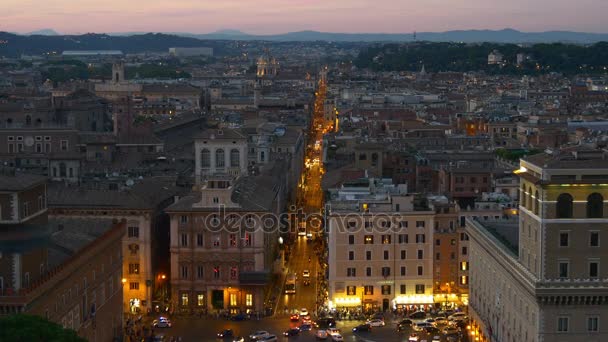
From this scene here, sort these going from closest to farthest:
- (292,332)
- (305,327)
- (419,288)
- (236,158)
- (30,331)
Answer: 1. (30,331)
2. (292,332)
3. (305,327)
4. (419,288)
5. (236,158)

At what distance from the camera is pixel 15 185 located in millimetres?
34625

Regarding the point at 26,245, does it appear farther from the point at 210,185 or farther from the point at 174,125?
the point at 174,125

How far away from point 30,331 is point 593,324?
16.9 m

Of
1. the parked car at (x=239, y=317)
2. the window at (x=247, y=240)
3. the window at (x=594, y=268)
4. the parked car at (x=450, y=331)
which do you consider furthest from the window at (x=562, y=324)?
the window at (x=247, y=240)

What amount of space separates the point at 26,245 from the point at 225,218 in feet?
A: 47.1

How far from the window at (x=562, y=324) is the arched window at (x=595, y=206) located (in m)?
3.21

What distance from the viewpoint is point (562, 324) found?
3572 cm

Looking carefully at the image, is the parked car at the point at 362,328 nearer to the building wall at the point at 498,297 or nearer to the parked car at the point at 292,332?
the parked car at the point at 292,332

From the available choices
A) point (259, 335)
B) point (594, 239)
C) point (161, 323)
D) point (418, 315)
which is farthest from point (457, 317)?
point (594, 239)

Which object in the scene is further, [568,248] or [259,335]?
[259,335]

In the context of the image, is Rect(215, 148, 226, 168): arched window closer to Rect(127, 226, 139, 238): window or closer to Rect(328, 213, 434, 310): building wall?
Rect(127, 226, 139, 238): window

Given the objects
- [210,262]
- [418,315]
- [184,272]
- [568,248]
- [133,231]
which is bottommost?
[418,315]

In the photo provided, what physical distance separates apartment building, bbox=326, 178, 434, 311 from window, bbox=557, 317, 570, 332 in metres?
→ 13.5

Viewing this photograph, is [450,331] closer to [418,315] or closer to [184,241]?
[418,315]
